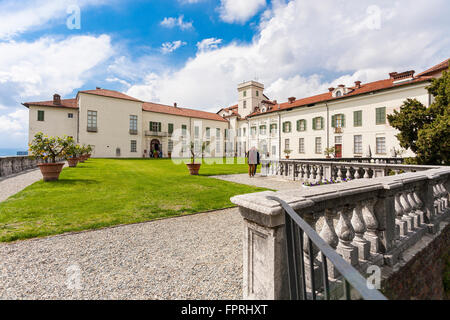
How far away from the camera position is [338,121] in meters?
27.1

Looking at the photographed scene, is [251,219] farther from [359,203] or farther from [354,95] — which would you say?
[354,95]

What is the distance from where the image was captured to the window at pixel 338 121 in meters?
26.6

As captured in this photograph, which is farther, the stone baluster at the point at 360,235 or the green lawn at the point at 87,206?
the green lawn at the point at 87,206

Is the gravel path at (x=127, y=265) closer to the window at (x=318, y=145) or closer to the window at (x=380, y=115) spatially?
the window at (x=380, y=115)

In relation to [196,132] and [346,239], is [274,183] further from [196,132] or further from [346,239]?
[196,132]

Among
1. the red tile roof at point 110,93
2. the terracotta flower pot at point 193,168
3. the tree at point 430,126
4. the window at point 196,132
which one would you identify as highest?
the red tile roof at point 110,93

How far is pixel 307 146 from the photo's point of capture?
3050cm

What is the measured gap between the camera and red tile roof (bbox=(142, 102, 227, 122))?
4028 cm

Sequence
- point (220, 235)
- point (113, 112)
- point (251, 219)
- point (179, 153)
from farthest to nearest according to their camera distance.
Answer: point (179, 153), point (113, 112), point (220, 235), point (251, 219)

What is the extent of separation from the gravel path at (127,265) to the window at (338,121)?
27442 millimetres

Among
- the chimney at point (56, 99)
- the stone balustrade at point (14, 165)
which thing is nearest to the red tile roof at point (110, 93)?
the chimney at point (56, 99)

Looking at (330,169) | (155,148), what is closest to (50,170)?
(330,169)
